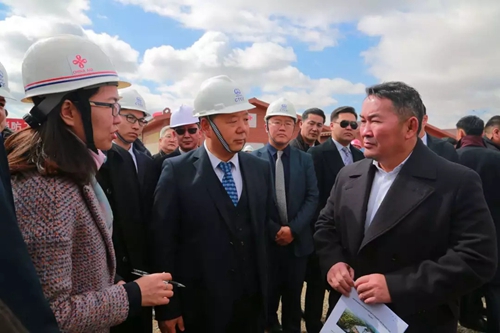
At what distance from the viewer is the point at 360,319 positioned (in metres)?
1.86

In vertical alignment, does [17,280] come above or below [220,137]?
below

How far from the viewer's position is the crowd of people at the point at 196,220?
1.22m

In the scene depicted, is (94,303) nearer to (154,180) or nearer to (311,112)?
(154,180)

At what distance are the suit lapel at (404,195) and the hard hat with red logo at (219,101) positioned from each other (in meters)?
1.12

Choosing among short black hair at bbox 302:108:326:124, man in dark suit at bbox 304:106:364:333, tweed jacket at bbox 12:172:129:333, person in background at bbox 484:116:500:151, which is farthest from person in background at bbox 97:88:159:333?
person in background at bbox 484:116:500:151

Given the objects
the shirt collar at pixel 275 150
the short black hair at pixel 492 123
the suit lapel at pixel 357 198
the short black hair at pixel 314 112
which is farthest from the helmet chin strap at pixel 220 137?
the short black hair at pixel 492 123

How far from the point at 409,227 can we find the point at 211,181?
4.27 feet

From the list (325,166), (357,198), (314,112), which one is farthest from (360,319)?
(314,112)

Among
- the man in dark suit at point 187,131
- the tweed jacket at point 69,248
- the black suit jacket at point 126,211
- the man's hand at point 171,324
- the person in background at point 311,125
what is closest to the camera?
the tweed jacket at point 69,248

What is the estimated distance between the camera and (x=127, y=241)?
2430 mm

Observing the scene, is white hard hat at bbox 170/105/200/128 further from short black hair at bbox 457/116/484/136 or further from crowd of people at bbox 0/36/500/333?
short black hair at bbox 457/116/484/136

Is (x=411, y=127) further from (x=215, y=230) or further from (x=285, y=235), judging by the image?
(x=285, y=235)

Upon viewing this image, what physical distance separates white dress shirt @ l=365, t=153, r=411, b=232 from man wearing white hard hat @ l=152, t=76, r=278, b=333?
80 cm

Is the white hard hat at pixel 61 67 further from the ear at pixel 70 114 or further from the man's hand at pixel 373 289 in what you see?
the man's hand at pixel 373 289
